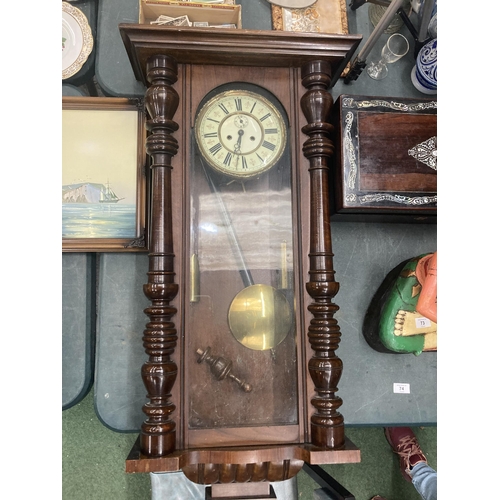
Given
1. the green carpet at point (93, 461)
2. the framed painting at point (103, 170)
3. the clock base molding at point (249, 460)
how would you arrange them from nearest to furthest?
the clock base molding at point (249, 460), the framed painting at point (103, 170), the green carpet at point (93, 461)

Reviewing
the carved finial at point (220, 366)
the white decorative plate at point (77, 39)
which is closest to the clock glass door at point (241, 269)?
the carved finial at point (220, 366)

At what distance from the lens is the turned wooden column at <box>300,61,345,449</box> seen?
0.84 metres

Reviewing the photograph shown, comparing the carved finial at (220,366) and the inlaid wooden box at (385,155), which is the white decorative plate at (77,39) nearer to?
the inlaid wooden box at (385,155)

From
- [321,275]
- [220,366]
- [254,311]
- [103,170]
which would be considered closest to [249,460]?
[220,366]

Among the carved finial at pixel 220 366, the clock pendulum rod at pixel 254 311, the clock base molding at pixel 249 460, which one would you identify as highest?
the clock pendulum rod at pixel 254 311

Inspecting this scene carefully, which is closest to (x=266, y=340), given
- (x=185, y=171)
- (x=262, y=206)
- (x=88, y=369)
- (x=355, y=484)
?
(x=262, y=206)

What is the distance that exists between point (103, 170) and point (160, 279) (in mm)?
414

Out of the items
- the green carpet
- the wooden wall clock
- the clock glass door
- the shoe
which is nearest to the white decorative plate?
the wooden wall clock

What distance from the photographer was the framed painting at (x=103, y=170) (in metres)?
1.07

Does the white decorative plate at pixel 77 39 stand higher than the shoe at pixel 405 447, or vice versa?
the white decorative plate at pixel 77 39

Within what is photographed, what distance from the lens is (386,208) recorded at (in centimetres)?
97

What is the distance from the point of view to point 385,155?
38.2 inches

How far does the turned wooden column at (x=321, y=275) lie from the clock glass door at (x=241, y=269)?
46 millimetres

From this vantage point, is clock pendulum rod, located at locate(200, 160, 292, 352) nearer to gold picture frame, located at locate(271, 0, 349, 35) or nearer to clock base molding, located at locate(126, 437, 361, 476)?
clock base molding, located at locate(126, 437, 361, 476)
